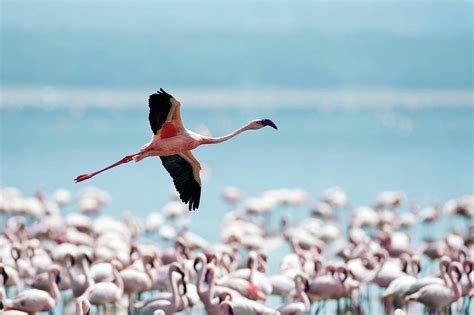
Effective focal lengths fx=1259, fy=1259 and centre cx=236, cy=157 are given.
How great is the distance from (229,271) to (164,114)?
3.23 m

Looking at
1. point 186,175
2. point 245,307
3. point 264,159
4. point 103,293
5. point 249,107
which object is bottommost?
point 245,307

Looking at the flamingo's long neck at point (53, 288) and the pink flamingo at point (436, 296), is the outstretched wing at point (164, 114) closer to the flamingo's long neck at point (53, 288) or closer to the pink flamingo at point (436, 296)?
the flamingo's long neck at point (53, 288)

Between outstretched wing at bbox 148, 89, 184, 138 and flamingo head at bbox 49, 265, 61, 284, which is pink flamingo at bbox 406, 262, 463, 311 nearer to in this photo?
outstretched wing at bbox 148, 89, 184, 138

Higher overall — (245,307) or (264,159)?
(264,159)

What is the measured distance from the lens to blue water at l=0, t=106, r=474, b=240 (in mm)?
26688

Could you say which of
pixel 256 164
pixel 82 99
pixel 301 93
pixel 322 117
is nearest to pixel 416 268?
pixel 256 164

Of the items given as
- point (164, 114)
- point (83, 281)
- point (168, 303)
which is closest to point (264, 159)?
point (83, 281)

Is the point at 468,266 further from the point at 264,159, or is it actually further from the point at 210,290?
the point at 264,159

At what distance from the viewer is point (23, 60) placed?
147 metres

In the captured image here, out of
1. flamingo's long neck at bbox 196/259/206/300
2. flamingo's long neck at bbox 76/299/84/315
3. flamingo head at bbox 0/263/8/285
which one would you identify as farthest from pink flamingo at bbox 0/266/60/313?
flamingo's long neck at bbox 76/299/84/315

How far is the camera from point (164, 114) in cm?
955

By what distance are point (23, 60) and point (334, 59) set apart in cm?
3705

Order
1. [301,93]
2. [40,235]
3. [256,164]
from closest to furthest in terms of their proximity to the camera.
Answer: [40,235], [256,164], [301,93]

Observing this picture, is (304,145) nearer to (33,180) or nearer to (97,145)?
(97,145)
